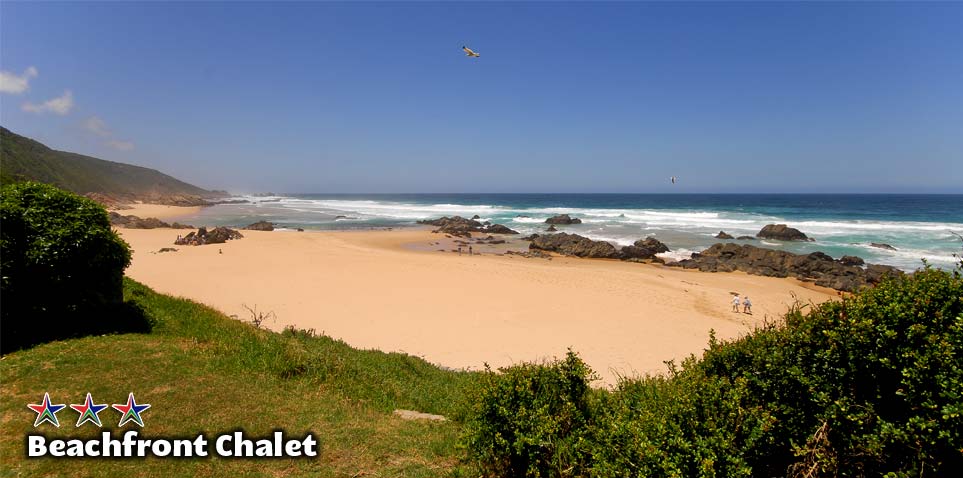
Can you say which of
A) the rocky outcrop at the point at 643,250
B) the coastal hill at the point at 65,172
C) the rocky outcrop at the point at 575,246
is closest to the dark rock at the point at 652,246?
the rocky outcrop at the point at 643,250

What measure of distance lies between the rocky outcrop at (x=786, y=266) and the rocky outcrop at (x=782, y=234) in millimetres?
11412

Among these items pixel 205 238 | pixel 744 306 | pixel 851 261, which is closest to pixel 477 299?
pixel 744 306

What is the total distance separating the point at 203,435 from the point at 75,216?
16.2ft

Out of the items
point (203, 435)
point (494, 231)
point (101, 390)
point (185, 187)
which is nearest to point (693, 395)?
point (203, 435)

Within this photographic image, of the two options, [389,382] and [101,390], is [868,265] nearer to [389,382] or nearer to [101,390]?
[389,382]

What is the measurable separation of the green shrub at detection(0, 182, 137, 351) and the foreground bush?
23.4 feet

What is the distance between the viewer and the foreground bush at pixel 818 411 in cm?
266

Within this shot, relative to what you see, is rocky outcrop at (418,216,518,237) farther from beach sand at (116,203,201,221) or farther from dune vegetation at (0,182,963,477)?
dune vegetation at (0,182,963,477)

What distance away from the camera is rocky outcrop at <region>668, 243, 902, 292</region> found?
21.9 meters

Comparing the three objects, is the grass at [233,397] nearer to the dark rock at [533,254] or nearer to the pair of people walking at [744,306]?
the pair of people walking at [744,306]

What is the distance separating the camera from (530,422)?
→ 154 inches

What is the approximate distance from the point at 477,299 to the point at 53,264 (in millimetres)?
11938

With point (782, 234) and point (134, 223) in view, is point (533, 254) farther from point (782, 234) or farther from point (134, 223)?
point (134, 223)

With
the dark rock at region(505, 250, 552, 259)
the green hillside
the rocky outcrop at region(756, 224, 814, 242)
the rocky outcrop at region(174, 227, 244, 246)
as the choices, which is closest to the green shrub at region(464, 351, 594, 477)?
the dark rock at region(505, 250, 552, 259)
